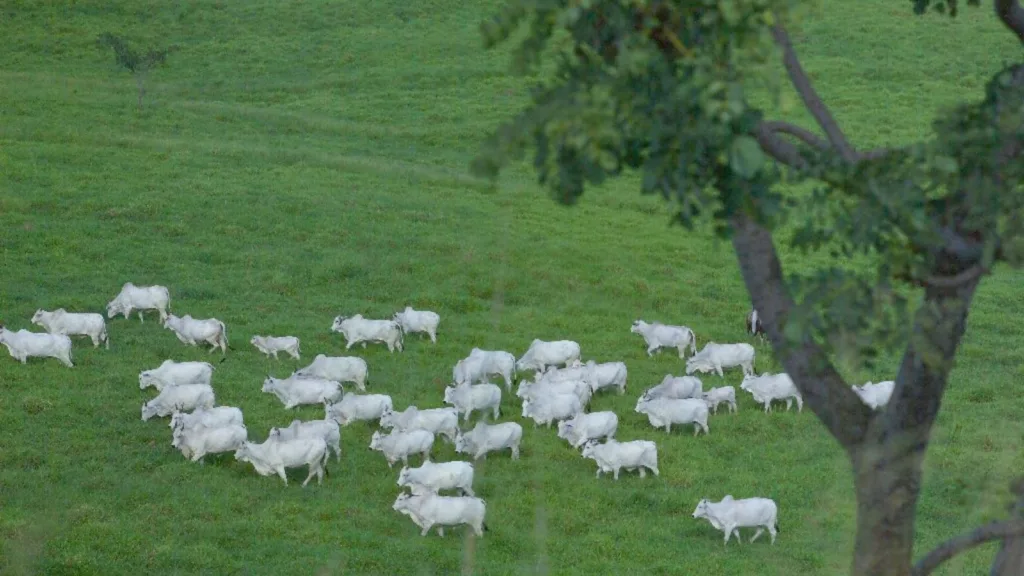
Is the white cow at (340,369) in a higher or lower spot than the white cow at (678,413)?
higher

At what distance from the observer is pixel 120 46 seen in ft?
145

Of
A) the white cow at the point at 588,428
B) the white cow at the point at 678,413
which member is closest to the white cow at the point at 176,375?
the white cow at the point at 588,428

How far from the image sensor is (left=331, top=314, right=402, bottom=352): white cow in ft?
76.9

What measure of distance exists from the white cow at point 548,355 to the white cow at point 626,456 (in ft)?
15.7

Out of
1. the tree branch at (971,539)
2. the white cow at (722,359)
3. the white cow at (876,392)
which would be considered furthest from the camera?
the white cow at (722,359)

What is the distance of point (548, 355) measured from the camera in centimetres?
2305

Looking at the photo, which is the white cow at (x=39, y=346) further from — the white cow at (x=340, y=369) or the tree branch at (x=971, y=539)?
the tree branch at (x=971, y=539)

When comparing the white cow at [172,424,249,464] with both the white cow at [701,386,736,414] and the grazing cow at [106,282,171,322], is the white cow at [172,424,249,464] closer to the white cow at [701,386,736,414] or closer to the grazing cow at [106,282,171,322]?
the grazing cow at [106,282,171,322]

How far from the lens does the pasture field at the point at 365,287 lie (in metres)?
15.4

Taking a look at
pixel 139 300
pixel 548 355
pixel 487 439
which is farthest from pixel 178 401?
pixel 548 355

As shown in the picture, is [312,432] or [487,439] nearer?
[312,432]

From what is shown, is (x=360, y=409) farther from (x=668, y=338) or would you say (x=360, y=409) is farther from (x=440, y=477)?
(x=668, y=338)

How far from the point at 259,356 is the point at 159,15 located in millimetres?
38401

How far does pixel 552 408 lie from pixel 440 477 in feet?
12.7
